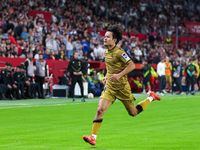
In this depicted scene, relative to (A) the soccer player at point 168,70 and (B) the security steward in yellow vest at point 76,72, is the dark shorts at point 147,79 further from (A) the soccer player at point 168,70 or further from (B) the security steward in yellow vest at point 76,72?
(B) the security steward in yellow vest at point 76,72

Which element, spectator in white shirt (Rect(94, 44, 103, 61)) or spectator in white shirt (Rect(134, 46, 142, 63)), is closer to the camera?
spectator in white shirt (Rect(94, 44, 103, 61))

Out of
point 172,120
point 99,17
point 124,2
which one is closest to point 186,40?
point 124,2

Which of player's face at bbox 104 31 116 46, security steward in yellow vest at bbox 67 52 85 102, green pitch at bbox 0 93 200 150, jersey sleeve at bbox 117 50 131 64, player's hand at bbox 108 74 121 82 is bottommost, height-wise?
green pitch at bbox 0 93 200 150

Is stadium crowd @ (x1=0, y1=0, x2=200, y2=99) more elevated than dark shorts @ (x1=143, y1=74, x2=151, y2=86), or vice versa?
stadium crowd @ (x1=0, y1=0, x2=200, y2=99)

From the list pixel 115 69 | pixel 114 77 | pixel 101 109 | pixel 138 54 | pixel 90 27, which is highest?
pixel 90 27

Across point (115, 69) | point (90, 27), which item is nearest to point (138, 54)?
point (90, 27)

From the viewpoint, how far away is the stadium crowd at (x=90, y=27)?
23.2m

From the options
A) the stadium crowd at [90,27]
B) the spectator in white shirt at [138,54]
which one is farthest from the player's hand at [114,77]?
the spectator in white shirt at [138,54]

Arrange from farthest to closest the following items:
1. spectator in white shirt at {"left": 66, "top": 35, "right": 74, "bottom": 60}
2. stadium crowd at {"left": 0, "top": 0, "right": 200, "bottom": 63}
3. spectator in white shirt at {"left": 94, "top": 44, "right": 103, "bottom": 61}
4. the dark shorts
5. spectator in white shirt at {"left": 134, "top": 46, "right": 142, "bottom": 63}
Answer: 1. spectator in white shirt at {"left": 134, "top": 46, "right": 142, "bottom": 63}
2. spectator in white shirt at {"left": 94, "top": 44, "right": 103, "bottom": 61}
3. the dark shorts
4. spectator in white shirt at {"left": 66, "top": 35, "right": 74, "bottom": 60}
5. stadium crowd at {"left": 0, "top": 0, "right": 200, "bottom": 63}

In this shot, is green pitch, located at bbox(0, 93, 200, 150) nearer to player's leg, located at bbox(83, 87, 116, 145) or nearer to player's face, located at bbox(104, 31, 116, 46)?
player's leg, located at bbox(83, 87, 116, 145)

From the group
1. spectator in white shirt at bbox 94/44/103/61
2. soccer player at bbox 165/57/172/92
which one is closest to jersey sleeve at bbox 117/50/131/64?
spectator in white shirt at bbox 94/44/103/61

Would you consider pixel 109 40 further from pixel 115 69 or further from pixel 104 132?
pixel 104 132

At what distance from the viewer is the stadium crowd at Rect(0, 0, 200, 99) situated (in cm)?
2325

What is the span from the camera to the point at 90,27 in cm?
3194
